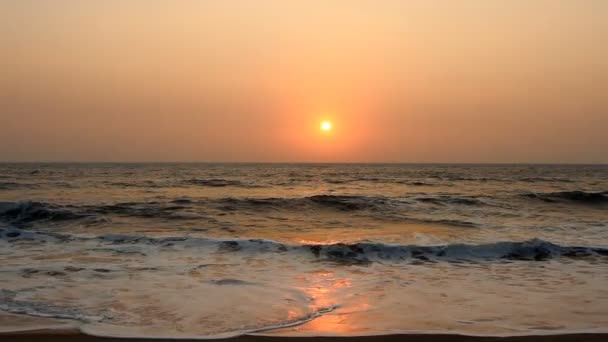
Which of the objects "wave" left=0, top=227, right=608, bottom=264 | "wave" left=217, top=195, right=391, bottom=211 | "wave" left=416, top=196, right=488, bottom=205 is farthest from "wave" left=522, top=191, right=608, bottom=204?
"wave" left=0, top=227, right=608, bottom=264

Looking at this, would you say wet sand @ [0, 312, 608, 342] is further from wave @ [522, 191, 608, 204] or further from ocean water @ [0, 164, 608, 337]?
wave @ [522, 191, 608, 204]

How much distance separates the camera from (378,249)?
1255 centimetres

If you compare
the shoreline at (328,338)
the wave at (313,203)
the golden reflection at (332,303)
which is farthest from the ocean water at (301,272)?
the wave at (313,203)

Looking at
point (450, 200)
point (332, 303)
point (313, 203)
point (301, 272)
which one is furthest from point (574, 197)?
point (332, 303)

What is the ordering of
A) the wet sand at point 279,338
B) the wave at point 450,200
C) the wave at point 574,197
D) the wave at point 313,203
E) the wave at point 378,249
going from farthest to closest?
the wave at point 574,197 → the wave at point 450,200 → the wave at point 313,203 → the wave at point 378,249 → the wet sand at point 279,338

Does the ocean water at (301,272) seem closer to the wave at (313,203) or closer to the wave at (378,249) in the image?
the wave at (378,249)

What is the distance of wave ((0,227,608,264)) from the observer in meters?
11.8

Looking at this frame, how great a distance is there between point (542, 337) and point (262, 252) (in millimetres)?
7356

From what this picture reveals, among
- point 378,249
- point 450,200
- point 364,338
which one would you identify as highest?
point 364,338

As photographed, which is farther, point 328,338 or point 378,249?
point 378,249

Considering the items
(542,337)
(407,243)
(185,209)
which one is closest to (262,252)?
(407,243)

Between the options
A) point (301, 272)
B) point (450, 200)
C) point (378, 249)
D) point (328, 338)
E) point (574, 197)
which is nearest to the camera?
point (328, 338)

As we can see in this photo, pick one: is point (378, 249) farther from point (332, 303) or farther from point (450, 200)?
point (450, 200)

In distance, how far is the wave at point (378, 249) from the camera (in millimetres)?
11797
